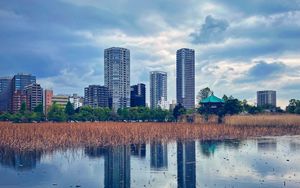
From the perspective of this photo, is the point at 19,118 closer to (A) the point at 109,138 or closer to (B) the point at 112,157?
(A) the point at 109,138

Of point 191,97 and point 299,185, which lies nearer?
point 299,185

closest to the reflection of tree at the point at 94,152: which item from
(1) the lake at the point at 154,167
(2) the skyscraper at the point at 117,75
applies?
(1) the lake at the point at 154,167

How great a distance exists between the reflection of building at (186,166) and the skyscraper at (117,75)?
140586 millimetres

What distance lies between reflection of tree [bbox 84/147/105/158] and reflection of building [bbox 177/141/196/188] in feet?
15.9

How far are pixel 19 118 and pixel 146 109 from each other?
24268 millimetres

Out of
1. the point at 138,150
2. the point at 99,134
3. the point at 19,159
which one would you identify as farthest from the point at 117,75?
the point at 19,159

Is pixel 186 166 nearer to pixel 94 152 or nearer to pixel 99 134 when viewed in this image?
pixel 94 152

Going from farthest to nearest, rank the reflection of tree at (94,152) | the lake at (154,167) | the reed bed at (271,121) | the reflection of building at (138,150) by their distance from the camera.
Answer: the reed bed at (271,121), the reflection of building at (138,150), the reflection of tree at (94,152), the lake at (154,167)

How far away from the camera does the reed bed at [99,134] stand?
25938mm

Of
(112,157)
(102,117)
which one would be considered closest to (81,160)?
(112,157)

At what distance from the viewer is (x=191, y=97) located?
185m

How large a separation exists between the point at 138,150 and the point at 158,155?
277cm

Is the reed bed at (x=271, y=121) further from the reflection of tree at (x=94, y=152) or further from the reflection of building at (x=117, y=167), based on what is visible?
the reflection of tree at (x=94, y=152)

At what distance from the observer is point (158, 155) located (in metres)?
23.5
